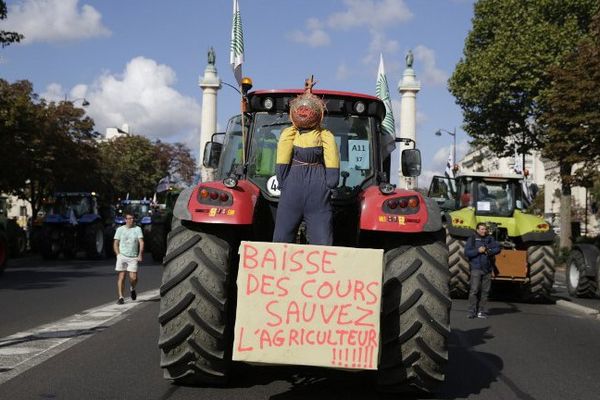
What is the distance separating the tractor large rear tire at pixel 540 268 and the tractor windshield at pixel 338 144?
9.84 meters

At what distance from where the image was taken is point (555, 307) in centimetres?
1605

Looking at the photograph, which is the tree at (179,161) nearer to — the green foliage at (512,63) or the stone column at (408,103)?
the stone column at (408,103)

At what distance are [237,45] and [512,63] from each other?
2647 cm

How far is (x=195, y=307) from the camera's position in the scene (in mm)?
5879

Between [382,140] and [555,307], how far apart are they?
9903mm

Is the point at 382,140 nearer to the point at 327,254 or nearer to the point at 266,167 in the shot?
the point at 266,167

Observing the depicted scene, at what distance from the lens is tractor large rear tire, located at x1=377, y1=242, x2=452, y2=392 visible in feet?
19.1

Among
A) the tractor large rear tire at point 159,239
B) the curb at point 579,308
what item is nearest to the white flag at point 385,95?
the curb at point 579,308

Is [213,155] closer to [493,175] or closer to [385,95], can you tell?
[385,95]

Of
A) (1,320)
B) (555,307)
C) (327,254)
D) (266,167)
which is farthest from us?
(555,307)

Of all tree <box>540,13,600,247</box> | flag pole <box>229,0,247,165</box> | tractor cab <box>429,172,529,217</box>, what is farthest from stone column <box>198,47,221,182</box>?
flag pole <box>229,0,247,165</box>

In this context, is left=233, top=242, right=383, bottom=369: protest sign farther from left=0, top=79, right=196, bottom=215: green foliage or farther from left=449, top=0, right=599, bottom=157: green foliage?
left=449, top=0, right=599, bottom=157: green foliage

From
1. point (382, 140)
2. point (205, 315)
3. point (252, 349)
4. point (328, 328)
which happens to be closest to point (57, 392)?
point (205, 315)

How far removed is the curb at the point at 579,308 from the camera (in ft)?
47.4
